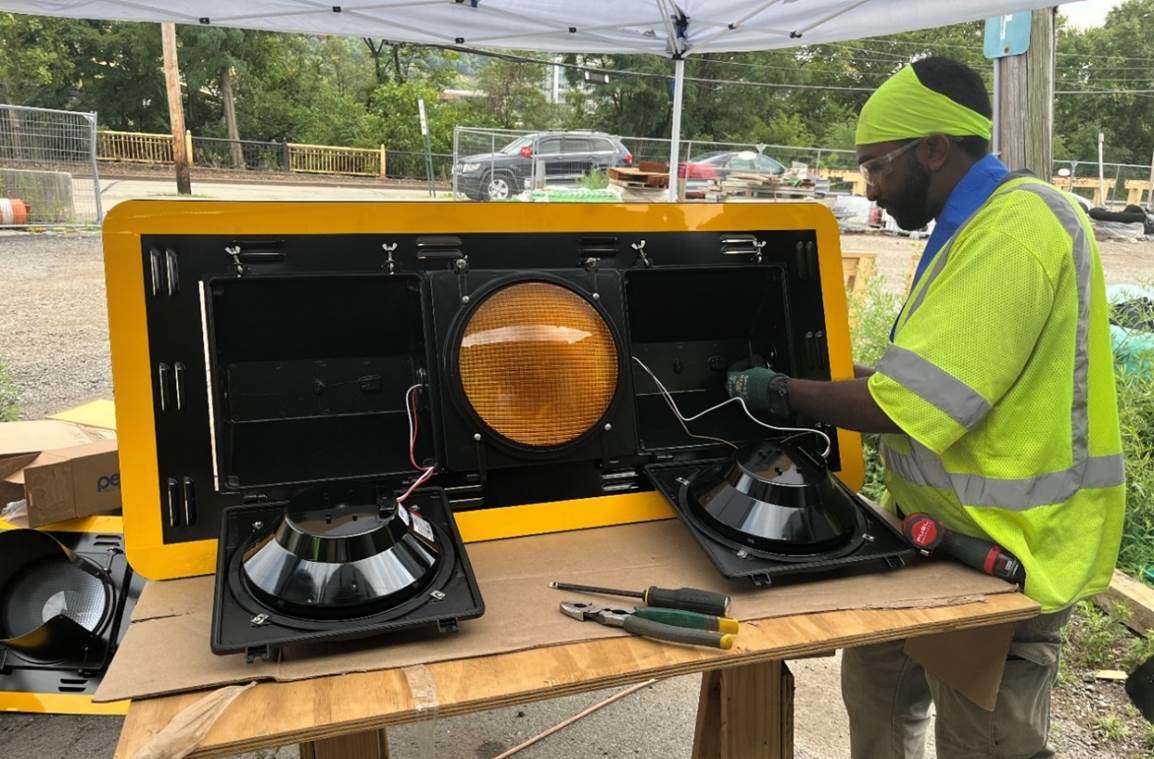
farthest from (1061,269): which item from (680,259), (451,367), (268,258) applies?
(268,258)

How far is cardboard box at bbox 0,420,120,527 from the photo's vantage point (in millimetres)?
2347

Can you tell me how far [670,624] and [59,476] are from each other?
2.12 m

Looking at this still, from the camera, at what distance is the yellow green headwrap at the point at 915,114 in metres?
1.58

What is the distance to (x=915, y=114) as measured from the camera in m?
1.59

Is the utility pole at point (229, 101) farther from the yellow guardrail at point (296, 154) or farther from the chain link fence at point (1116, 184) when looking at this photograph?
the chain link fence at point (1116, 184)

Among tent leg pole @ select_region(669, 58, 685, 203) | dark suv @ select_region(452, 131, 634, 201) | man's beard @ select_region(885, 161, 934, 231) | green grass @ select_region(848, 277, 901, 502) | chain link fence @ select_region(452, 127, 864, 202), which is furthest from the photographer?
dark suv @ select_region(452, 131, 634, 201)

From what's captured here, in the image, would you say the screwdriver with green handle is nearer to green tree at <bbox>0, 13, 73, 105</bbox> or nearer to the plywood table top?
the plywood table top

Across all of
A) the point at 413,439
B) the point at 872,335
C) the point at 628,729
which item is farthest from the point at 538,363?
the point at 872,335

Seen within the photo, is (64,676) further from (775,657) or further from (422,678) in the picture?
(775,657)

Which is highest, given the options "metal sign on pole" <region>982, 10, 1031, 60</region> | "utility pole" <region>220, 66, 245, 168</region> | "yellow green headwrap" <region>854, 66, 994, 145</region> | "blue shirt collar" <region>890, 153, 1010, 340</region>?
"utility pole" <region>220, 66, 245, 168</region>

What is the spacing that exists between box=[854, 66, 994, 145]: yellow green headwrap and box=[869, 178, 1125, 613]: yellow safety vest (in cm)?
17

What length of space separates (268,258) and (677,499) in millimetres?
887

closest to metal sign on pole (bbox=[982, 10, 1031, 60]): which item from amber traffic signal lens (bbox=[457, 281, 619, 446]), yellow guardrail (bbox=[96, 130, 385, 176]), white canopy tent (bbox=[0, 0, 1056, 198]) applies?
white canopy tent (bbox=[0, 0, 1056, 198])

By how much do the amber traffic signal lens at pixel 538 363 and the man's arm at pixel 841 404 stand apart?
376mm
